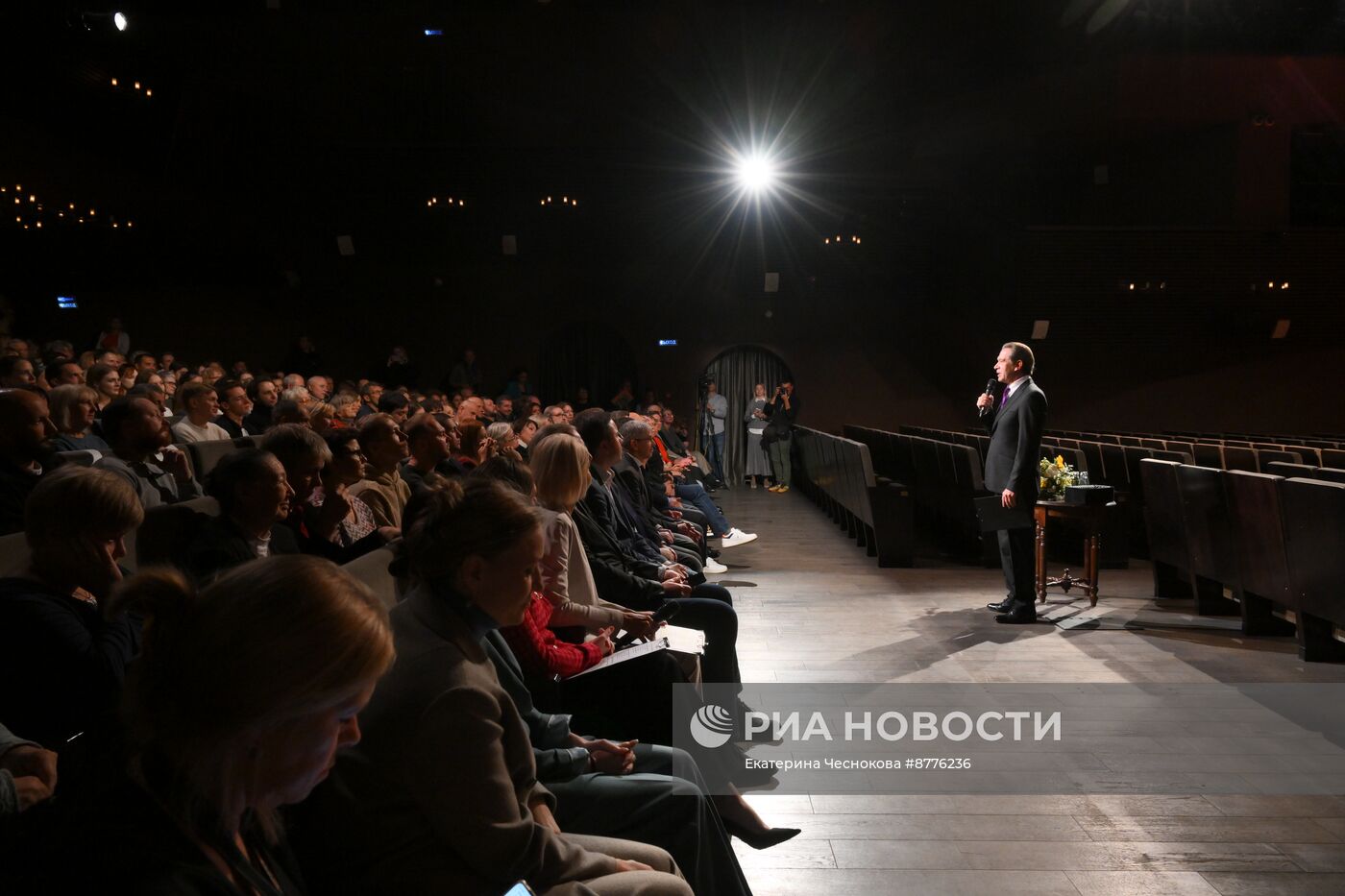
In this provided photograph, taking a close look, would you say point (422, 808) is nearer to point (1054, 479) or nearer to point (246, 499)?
point (246, 499)

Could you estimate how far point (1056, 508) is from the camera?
5387 millimetres

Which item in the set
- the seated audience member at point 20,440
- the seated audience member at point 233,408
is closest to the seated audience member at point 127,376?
the seated audience member at point 233,408

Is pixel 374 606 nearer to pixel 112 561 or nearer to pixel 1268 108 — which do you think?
pixel 112 561

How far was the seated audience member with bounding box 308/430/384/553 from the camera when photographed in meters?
2.98

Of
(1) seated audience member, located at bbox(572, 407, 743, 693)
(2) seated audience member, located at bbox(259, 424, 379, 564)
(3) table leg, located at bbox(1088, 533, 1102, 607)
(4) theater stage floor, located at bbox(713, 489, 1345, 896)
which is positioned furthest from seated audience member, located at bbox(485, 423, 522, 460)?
(3) table leg, located at bbox(1088, 533, 1102, 607)

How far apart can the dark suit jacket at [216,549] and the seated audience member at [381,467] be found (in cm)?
97

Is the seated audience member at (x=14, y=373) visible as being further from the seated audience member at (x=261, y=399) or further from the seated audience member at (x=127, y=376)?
the seated audience member at (x=261, y=399)

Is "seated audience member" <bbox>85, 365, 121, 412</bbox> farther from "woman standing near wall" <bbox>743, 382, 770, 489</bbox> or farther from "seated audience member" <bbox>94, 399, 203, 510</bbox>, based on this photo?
"woman standing near wall" <bbox>743, 382, 770, 489</bbox>

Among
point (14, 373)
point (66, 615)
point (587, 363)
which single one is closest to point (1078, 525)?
point (66, 615)

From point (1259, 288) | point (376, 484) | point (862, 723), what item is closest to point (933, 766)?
point (862, 723)

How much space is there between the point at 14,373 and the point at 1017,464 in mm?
5271

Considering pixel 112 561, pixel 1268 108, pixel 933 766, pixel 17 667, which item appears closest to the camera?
pixel 17 667

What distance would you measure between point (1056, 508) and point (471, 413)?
334 cm

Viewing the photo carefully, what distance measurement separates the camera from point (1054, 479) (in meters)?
5.53
